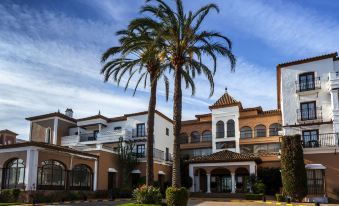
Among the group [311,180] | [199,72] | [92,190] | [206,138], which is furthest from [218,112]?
[199,72]

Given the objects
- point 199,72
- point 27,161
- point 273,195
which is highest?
point 199,72

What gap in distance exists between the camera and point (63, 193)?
28.4 m

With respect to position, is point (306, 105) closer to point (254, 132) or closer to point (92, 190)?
point (254, 132)

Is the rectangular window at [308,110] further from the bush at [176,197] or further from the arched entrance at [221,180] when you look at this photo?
the bush at [176,197]

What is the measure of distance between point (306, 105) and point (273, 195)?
9381 millimetres

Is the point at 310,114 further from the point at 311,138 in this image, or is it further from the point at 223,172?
the point at 223,172

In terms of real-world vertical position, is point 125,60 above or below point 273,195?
above

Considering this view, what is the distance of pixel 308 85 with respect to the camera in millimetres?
33562

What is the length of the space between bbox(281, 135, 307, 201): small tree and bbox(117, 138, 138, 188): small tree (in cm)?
1588

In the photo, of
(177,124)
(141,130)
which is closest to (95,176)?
(141,130)

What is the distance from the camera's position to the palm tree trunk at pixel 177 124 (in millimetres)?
19188

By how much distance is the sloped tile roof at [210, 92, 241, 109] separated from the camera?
4350 centimetres

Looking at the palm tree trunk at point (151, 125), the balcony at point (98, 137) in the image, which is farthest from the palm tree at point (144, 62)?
the balcony at point (98, 137)

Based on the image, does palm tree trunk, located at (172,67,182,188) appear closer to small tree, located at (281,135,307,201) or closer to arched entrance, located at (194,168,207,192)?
small tree, located at (281,135,307,201)
